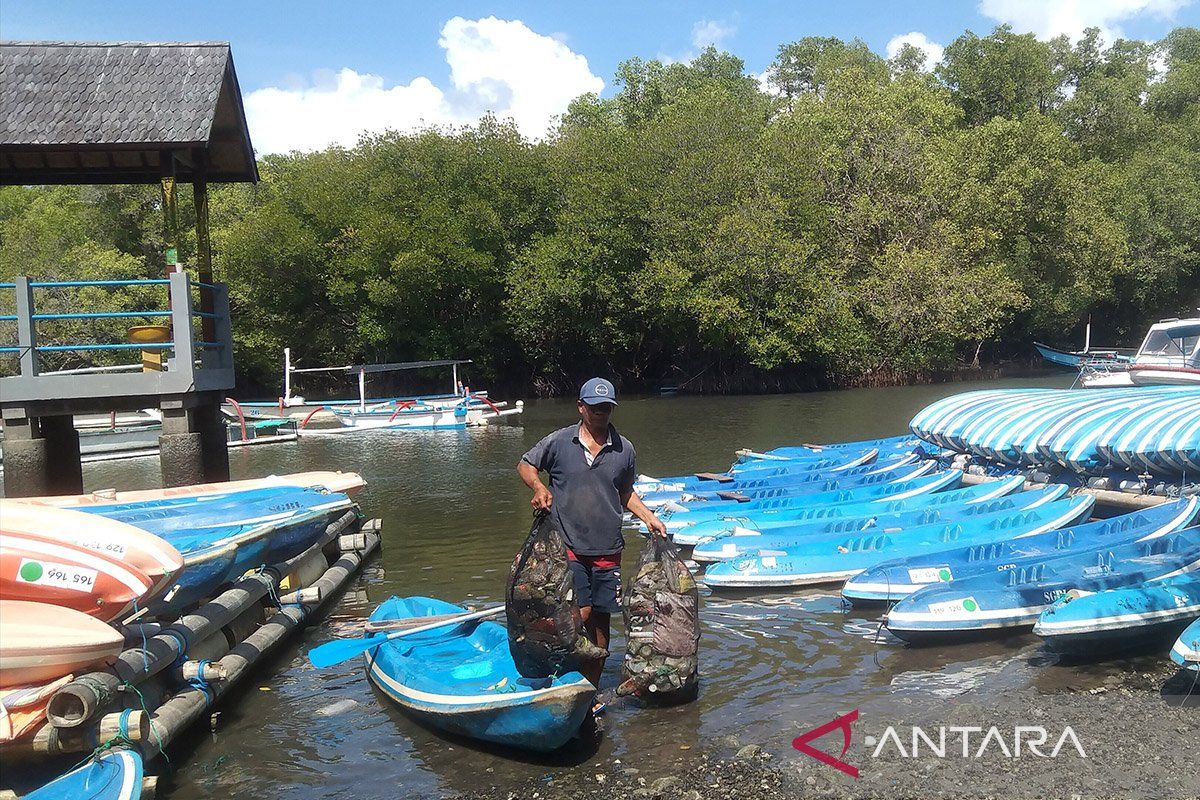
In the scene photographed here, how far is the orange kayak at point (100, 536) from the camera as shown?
5805mm

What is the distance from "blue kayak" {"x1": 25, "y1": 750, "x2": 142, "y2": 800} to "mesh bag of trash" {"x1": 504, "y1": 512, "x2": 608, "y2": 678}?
2.25 m

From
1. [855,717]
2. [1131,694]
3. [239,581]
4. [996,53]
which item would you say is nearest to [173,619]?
[239,581]

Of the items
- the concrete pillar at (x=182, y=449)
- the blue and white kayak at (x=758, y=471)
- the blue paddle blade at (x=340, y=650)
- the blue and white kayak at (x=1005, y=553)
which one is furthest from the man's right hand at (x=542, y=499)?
the blue and white kayak at (x=758, y=471)

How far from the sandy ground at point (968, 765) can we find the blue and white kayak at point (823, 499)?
6.30 m

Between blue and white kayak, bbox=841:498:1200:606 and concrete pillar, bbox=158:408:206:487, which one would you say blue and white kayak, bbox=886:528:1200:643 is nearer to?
blue and white kayak, bbox=841:498:1200:606

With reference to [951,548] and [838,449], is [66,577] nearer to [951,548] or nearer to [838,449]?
[951,548]

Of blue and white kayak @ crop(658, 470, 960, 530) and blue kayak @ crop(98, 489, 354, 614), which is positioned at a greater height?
blue kayak @ crop(98, 489, 354, 614)

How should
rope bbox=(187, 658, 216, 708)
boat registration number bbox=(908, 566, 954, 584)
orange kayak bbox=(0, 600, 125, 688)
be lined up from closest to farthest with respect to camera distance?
orange kayak bbox=(0, 600, 125, 688)
rope bbox=(187, 658, 216, 708)
boat registration number bbox=(908, 566, 954, 584)

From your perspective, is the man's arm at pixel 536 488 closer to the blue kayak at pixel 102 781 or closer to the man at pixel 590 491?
the man at pixel 590 491

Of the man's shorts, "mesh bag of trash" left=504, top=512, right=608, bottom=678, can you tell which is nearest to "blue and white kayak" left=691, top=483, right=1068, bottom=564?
the man's shorts

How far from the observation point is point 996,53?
53625 mm

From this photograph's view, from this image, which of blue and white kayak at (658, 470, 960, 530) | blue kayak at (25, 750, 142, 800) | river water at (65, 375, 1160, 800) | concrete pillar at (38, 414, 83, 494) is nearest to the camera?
blue kayak at (25, 750, 142, 800)

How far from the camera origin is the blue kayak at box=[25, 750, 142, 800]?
4914 millimetres

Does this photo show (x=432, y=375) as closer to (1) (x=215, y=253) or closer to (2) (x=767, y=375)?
(1) (x=215, y=253)
